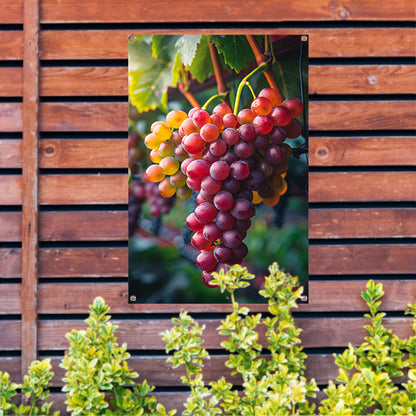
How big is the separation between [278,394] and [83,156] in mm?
1153

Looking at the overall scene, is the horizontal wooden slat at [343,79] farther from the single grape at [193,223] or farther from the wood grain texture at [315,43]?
the single grape at [193,223]

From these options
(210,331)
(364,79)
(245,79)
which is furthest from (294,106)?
(210,331)

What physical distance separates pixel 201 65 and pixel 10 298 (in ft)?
3.97

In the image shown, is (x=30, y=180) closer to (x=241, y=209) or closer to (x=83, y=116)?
(x=83, y=116)

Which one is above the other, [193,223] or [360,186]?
[360,186]

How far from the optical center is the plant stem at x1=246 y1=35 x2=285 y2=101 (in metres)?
1.59

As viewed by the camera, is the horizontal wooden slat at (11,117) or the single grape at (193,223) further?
the horizontal wooden slat at (11,117)

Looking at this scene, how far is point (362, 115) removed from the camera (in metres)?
1.64

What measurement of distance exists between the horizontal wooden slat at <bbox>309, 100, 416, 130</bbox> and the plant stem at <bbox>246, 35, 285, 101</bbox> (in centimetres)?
16

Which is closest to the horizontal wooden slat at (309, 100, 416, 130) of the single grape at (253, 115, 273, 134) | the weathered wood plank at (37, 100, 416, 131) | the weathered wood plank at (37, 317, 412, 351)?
the weathered wood plank at (37, 100, 416, 131)

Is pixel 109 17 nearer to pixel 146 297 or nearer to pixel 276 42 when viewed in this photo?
pixel 276 42

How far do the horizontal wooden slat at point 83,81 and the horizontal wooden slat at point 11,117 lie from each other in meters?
0.12

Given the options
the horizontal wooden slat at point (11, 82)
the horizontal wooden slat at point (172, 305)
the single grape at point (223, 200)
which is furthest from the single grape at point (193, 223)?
the horizontal wooden slat at point (11, 82)

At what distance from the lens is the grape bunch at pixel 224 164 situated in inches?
58.1
